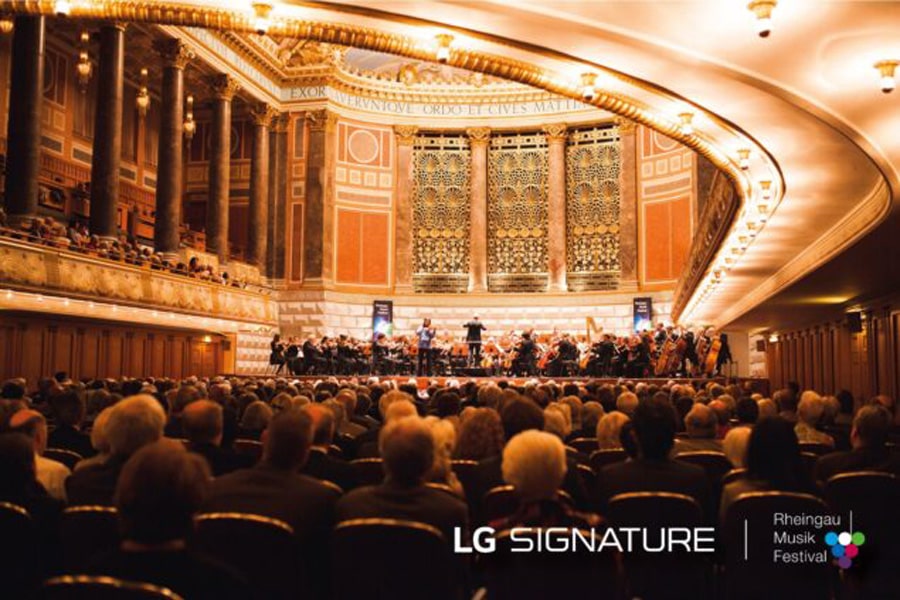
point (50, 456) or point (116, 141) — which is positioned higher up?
point (116, 141)

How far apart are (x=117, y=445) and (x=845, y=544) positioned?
11.4 ft

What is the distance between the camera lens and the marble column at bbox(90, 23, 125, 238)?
1909 cm

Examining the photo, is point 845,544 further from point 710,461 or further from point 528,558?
point 528,558

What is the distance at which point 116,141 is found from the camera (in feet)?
64.0

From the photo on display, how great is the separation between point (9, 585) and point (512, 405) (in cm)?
268

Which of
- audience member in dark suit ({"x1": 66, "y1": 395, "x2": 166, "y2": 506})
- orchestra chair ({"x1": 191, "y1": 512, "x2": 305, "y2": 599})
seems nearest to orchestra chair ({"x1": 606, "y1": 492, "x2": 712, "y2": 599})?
orchestra chair ({"x1": 191, "y1": 512, "x2": 305, "y2": 599})

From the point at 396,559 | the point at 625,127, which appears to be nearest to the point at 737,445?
the point at 396,559

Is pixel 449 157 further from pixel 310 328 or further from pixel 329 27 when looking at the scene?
pixel 329 27

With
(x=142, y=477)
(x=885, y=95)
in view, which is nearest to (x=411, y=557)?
(x=142, y=477)

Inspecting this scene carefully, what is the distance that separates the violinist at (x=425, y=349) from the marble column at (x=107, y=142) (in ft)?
26.7

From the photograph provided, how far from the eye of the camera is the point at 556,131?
3056 cm

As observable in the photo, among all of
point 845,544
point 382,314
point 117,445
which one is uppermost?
point 382,314

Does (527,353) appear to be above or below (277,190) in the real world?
below

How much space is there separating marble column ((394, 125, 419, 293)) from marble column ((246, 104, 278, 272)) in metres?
4.96
